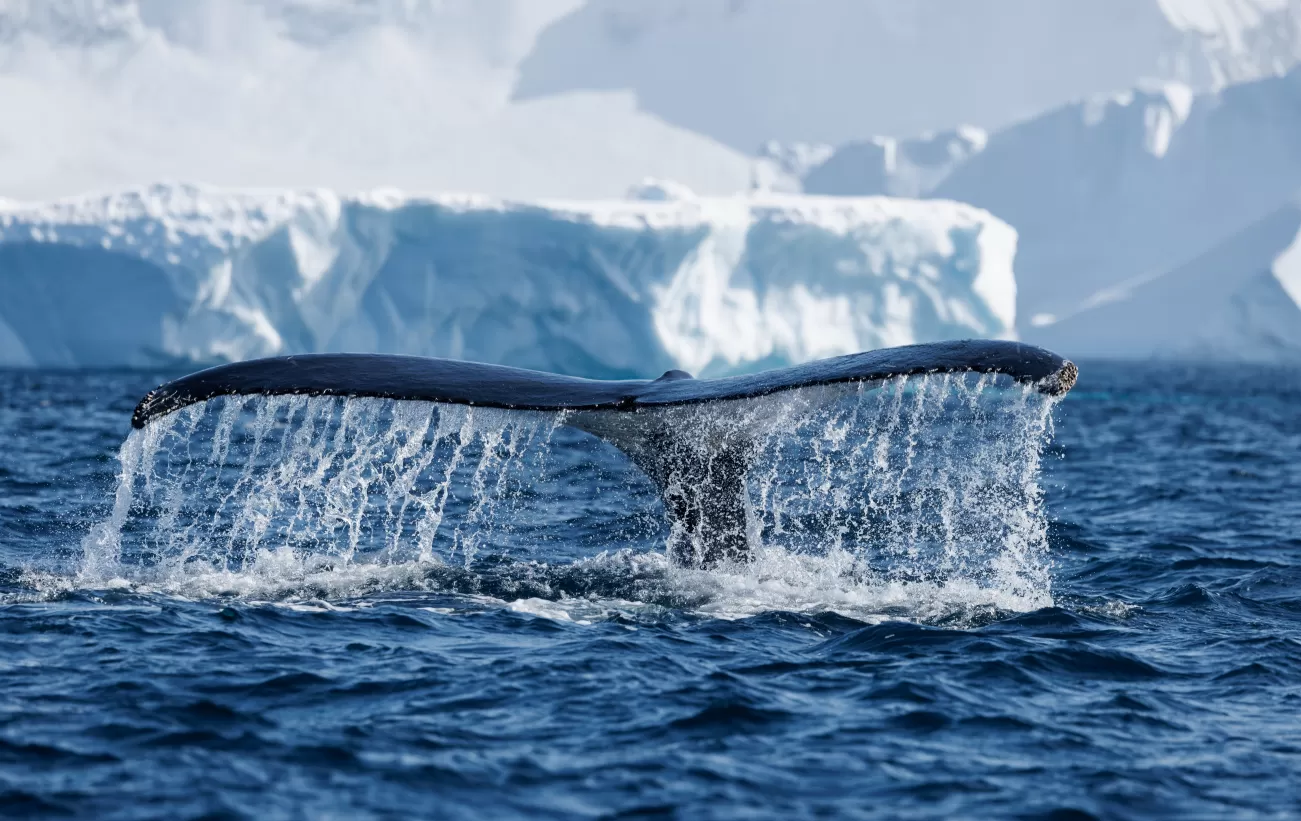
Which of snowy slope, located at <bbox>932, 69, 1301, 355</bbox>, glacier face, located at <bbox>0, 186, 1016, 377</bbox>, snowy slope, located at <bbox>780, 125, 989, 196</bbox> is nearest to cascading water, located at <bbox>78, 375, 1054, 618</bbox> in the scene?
glacier face, located at <bbox>0, 186, 1016, 377</bbox>

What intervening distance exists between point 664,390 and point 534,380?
621 millimetres

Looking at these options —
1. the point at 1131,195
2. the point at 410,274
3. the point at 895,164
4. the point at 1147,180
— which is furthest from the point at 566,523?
the point at 895,164

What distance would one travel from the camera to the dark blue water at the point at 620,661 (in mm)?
5184

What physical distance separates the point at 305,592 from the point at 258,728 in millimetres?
2563

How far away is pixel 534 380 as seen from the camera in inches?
283

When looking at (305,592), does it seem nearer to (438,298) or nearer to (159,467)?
(159,467)

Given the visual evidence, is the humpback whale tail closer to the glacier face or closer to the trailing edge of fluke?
the trailing edge of fluke

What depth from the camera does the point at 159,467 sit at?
51.7ft

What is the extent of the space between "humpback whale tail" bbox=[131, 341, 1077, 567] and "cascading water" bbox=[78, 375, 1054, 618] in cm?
6

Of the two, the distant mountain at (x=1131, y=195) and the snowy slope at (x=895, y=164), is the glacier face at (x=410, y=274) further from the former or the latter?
the snowy slope at (x=895, y=164)

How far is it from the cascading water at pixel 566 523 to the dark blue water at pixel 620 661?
0.18ft

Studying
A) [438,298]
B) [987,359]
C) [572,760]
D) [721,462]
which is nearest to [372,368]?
[721,462]

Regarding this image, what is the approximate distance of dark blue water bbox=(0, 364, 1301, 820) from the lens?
5.18m

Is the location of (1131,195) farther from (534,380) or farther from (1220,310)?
(534,380)
